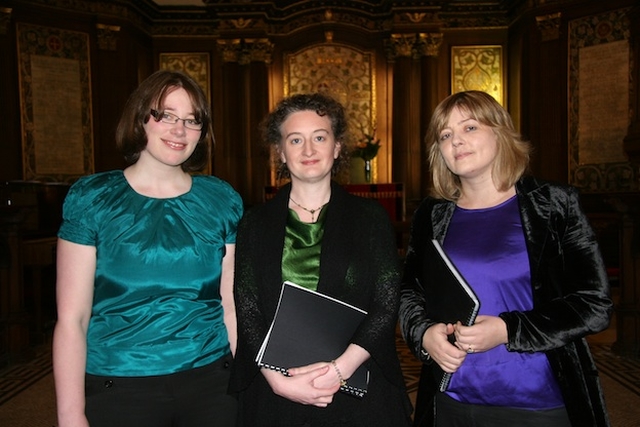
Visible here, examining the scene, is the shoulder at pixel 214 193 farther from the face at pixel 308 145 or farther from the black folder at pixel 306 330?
the black folder at pixel 306 330

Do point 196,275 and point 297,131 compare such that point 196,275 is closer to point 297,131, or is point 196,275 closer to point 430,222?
point 297,131

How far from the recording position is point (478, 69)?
11.1 meters

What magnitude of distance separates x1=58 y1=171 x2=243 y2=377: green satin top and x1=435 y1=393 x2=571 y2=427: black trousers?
2.68 ft

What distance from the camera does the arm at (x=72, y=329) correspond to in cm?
143

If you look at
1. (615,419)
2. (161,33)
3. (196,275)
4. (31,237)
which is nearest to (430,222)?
(196,275)

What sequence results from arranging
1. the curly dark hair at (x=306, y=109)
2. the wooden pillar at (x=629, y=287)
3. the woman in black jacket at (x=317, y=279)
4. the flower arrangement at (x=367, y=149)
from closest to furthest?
the woman in black jacket at (x=317, y=279) → the curly dark hair at (x=306, y=109) → the wooden pillar at (x=629, y=287) → the flower arrangement at (x=367, y=149)

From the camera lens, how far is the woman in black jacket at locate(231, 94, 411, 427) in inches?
63.5

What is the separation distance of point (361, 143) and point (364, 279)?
8.86 m

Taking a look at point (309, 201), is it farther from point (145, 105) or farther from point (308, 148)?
point (145, 105)

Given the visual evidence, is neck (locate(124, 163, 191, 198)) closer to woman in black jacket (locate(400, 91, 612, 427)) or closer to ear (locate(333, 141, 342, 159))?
ear (locate(333, 141, 342, 159))

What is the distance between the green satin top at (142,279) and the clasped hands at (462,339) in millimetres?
717

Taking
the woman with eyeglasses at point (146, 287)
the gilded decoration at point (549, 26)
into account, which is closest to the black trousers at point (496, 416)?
the woman with eyeglasses at point (146, 287)

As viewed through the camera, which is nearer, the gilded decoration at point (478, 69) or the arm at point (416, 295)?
the arm at point (416, 295)

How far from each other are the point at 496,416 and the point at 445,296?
0.44 metres
